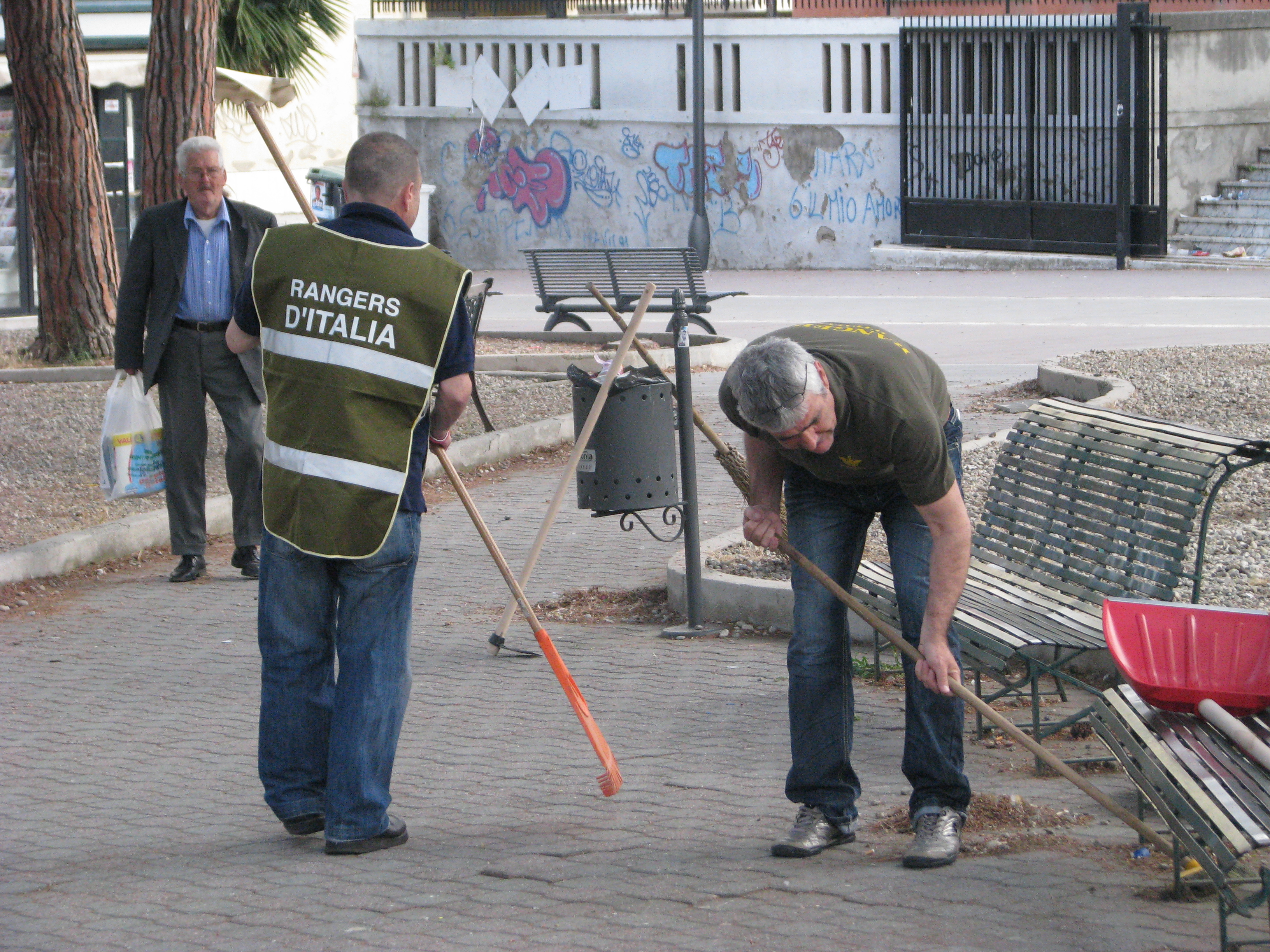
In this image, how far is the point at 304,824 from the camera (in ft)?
13.7

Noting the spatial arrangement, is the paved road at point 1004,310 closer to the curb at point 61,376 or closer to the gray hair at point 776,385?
the curb at point 61,376

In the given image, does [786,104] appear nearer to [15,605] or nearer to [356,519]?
[15,605]

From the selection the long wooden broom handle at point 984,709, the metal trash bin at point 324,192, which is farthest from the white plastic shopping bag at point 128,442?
the metal trash bin at point 324,192

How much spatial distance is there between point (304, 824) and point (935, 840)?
1.58 m

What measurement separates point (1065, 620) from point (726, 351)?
354 inches

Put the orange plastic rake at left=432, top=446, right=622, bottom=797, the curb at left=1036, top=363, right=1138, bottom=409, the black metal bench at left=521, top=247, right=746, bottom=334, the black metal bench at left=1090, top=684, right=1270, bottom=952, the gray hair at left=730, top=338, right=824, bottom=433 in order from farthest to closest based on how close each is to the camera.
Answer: the black metal bench at left=521, top=247, right=746, bottom=334 < the curb at left=1036, top=363, right=1138, bottom=409 < the orange plastic rake at left=432, top=446, right=622, bottom=797 < the gray hair at left=730, top=338, right=824, bottom=433 < the black metal bench at left=1090, top=684, right=1270, bottom=952

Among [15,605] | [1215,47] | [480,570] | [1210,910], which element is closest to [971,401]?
[480,570]

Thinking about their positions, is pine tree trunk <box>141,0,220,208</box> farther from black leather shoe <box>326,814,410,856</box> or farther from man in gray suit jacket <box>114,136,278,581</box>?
black leather shoe <box>326,814,410,856</box>

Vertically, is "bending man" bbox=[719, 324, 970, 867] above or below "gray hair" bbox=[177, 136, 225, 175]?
below

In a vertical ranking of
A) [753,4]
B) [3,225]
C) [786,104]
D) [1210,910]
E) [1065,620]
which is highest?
[753,4]

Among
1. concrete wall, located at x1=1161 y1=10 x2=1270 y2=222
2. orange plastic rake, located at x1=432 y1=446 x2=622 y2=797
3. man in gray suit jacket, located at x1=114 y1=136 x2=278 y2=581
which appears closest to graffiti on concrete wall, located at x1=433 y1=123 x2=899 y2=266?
concrete wall, located at x1=1161 y1=10 x2=1270 y2=222

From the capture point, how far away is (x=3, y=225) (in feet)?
58.5

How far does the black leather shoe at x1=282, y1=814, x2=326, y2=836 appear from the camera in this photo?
164 inches

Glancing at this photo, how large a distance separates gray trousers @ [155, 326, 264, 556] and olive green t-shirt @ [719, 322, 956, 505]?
359 cm
